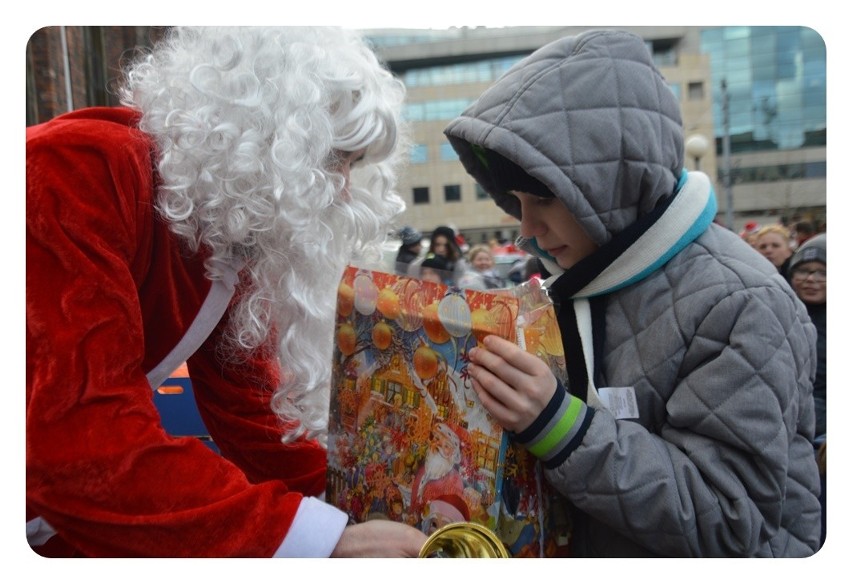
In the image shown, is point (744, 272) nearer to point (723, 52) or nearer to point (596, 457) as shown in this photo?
point (596, 457)

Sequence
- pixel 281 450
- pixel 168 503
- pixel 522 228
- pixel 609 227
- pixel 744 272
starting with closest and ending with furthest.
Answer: pixel 168 503
pixel 744 272
pixel 609 227
pixel 522 228
pixel 281 450

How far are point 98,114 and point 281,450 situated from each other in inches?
31.3

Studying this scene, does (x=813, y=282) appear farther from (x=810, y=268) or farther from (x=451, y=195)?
(x=451, y=195)

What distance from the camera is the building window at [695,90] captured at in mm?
1710

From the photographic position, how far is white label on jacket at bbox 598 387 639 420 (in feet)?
→ 3.78

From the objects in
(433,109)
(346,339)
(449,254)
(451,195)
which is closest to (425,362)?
(346,339)

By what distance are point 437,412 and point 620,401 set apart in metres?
0.31

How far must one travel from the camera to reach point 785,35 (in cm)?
131

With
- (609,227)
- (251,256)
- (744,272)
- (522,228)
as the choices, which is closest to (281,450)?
(251,256)

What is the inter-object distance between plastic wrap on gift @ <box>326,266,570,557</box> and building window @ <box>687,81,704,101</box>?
3.07 ft

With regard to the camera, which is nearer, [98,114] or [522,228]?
[98,114]

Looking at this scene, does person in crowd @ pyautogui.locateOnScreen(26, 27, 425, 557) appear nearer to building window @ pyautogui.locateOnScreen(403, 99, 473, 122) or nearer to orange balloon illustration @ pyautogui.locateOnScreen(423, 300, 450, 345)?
building window @ pyautogui.locateOnScreen(403, 99, 473, 122)

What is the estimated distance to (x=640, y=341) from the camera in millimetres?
1177

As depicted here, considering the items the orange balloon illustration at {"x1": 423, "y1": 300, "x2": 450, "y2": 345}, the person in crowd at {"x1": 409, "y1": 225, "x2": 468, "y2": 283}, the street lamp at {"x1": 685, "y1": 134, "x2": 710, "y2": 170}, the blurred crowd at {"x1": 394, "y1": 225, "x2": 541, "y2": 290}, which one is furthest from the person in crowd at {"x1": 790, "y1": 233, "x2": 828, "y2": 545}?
the person in crowd at {"x1": 409, "y1": 225, "x2": 468, "y2": 283}
